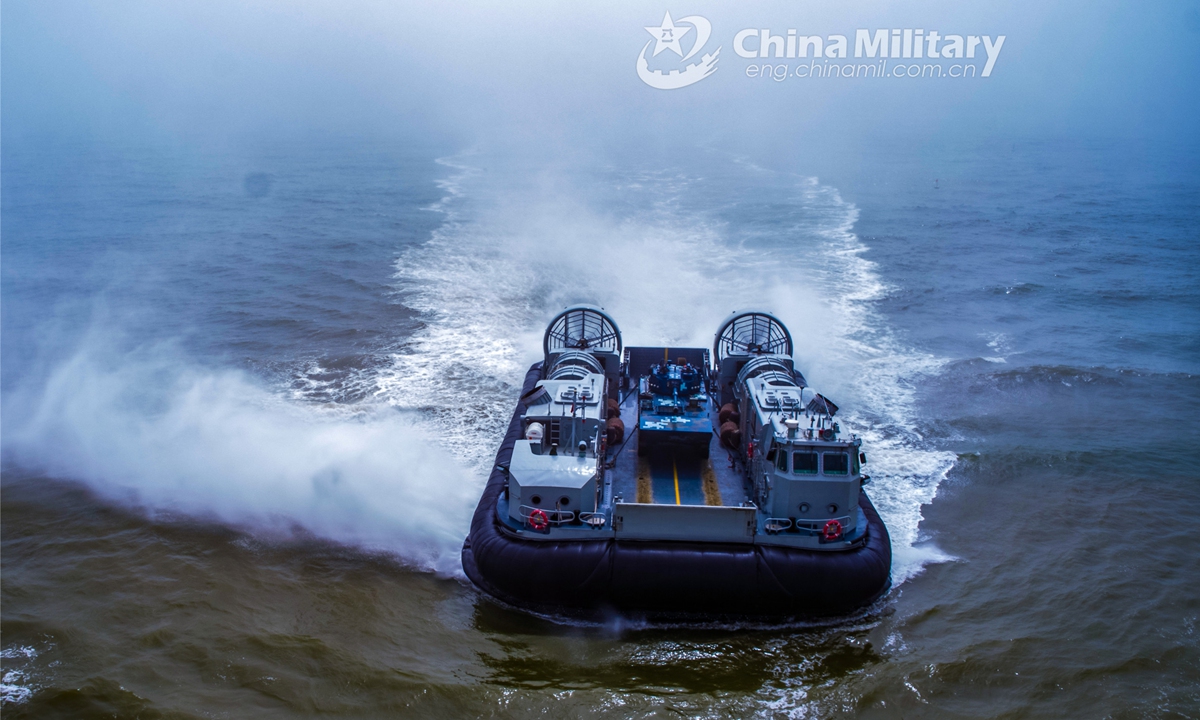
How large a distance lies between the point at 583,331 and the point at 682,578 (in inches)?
244

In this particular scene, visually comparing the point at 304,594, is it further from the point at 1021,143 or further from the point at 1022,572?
the point at 1021,143

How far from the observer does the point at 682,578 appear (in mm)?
8664

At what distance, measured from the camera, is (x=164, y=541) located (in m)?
10.4

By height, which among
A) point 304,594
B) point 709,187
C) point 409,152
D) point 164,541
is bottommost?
point 304,594

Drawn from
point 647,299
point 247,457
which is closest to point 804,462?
point 247,457

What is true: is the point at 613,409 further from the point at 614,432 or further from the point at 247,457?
the point at 247,457

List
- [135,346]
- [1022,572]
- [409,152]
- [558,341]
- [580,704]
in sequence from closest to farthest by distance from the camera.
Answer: [580,704] → [1022,572] → [558,341] → [135,346] → [409,152]

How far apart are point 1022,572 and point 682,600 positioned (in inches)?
186

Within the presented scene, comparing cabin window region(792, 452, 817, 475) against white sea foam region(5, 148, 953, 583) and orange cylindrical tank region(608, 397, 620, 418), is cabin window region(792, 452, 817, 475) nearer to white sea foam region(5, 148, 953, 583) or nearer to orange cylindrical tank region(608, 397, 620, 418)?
white sea foam region(5, 148, 953, 583)

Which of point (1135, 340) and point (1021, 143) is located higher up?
point (1021, 143)

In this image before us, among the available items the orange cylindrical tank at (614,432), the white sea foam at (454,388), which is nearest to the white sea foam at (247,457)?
the white sea foam at (454,388)

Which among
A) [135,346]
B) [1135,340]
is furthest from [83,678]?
[1135,340]

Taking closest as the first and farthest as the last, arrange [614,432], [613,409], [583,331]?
[614,432] < [613,409] < [583,331]

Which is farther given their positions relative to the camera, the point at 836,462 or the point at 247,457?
the point at 247,457
